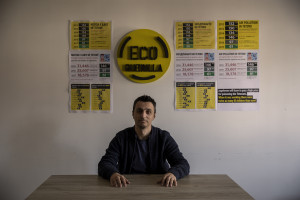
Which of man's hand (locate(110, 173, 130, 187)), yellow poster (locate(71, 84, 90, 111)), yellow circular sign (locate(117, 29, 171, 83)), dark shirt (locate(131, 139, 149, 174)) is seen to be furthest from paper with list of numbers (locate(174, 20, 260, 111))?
man's hand (locate(110, 173, 130, 187))

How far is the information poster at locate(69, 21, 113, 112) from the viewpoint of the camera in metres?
2.20

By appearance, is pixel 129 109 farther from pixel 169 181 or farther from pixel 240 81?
pixel 240 81

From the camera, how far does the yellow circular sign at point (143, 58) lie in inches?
86.0

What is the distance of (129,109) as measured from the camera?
87.5 inches

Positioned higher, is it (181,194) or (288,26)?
(288,26)

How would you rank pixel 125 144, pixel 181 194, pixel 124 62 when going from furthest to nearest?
pixel 124 62 → pixel 125 144 → pixel 181 194

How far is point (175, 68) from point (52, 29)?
4.19 feet

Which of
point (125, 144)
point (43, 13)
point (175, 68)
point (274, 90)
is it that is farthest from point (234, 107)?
point (43, 13)

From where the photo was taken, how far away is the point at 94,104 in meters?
2.22

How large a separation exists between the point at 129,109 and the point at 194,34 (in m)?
0.98

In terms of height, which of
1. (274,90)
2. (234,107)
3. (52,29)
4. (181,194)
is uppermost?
(52,29)

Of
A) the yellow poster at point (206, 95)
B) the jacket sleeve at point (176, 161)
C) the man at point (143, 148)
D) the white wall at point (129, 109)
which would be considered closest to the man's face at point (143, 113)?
the man at point (143, 148)

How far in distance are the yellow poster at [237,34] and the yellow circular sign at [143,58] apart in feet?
1.81

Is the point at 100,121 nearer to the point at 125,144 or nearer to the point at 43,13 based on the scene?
the point at 125,144
